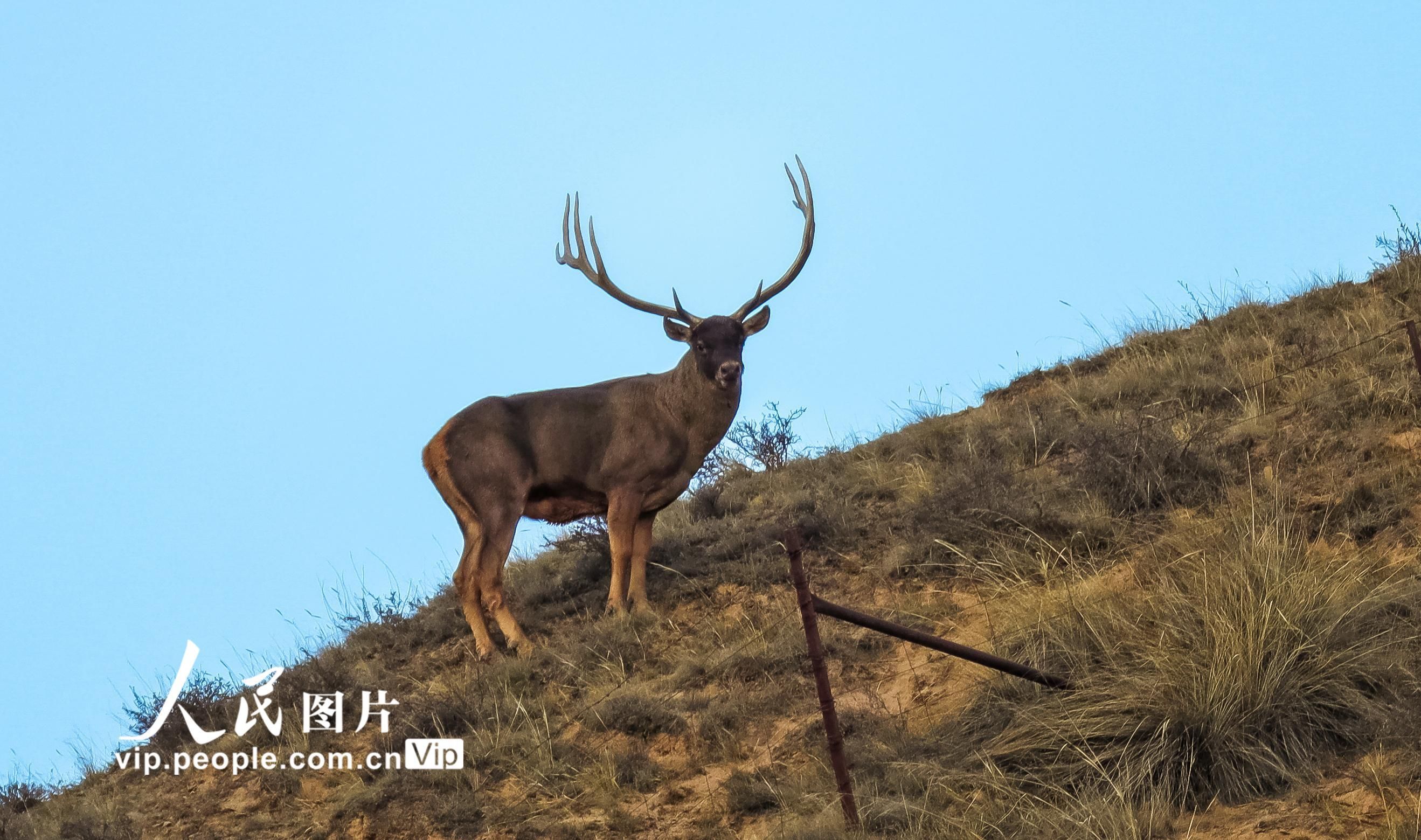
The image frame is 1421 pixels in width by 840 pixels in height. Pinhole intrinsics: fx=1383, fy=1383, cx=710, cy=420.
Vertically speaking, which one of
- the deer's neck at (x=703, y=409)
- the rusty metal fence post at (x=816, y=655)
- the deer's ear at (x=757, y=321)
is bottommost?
the rusty metal fence post at (x=816, y=655)

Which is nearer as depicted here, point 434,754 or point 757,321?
point 434,754

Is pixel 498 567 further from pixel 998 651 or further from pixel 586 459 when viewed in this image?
pixel 998 651

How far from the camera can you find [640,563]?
11.8 meters

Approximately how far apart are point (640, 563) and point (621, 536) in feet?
0.95

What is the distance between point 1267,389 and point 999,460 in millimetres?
2520

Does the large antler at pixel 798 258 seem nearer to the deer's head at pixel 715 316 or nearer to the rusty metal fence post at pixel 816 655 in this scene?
the deer's head at pixel 715 316

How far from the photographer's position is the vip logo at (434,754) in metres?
9.79

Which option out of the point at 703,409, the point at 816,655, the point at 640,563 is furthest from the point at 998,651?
the point at 703,409

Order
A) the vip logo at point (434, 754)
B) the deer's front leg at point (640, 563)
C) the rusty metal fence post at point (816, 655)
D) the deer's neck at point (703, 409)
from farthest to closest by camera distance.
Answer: the deer's neck at point (703, 409) < the deer's front leg at point (640, 563) < the vip logo at point (434, 754) < the rusty metal fence post at point (816, 655)

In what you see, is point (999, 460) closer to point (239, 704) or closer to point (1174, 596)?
point (1174, 596)

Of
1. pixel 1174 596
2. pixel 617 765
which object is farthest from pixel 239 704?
pixel 1174 596

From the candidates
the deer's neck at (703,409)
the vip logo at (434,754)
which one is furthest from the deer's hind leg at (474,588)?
the deer's neck at (703,409)

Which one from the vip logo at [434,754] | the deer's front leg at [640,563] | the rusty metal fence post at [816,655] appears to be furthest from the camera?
the deer's front leg at [640,563]

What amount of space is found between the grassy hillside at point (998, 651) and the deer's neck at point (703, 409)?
1040 millimetres
